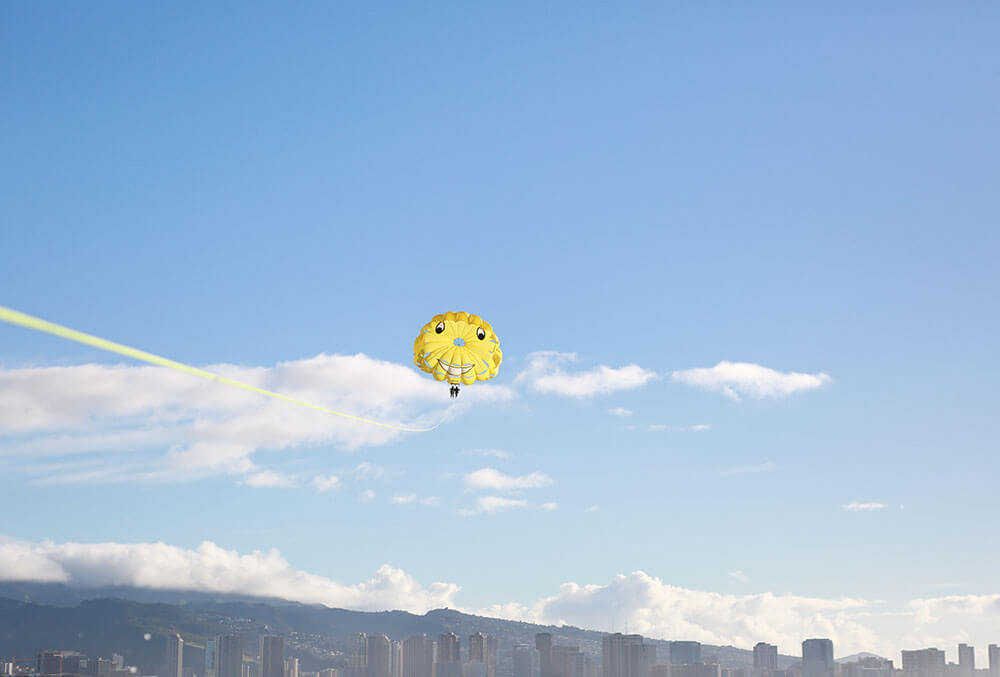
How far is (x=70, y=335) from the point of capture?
64.0 feet

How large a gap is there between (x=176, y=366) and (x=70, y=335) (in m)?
4.79

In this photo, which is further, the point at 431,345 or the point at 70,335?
the point at 431,345

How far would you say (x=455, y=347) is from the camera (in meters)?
56.9

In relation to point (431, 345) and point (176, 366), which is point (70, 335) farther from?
point (431, 345)

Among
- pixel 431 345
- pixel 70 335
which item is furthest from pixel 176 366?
pixel 431 345

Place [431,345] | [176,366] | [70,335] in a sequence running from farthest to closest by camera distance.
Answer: [431,345]
[176,366]
[70,335]

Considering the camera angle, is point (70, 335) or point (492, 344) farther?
point (492, 344)

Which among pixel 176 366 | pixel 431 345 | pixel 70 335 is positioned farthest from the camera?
pixel 431 345

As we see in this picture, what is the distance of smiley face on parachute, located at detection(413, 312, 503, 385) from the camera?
2223 inches

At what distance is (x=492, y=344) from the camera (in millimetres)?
57562

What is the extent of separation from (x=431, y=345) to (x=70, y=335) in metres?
37.4

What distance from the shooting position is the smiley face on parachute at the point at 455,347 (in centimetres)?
5647

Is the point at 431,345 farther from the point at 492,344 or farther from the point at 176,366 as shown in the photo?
the point at 176,366

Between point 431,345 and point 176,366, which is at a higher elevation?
point 431,345
